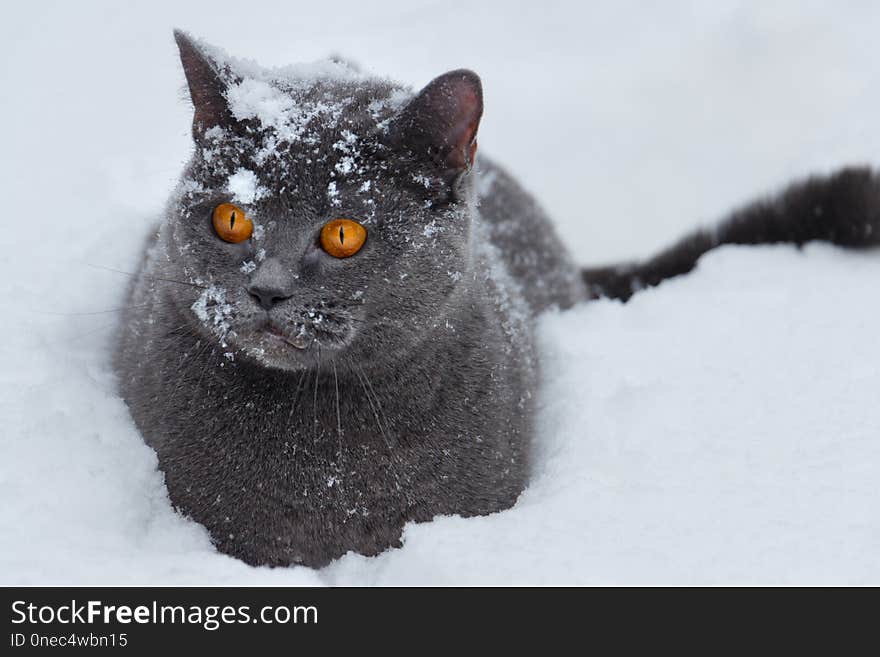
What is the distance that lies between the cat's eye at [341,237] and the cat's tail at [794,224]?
2.03m

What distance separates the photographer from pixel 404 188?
2.10 meters

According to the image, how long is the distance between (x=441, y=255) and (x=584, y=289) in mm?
1792

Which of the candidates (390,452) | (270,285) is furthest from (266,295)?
(390,452)

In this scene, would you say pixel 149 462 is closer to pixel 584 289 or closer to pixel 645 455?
pixel 645 455

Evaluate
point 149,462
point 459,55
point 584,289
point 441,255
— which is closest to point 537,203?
point 584,289

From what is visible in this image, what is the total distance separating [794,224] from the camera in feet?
12.4

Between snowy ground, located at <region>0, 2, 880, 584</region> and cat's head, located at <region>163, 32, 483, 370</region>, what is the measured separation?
537 mm

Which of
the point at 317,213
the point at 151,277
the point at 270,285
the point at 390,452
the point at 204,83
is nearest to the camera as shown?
the point at 270,285

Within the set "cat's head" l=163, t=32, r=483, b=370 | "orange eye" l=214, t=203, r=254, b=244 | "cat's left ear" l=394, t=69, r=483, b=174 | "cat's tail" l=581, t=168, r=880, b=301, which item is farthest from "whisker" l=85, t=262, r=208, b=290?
"cat's tail" l=581, t=168, r=880, b=301

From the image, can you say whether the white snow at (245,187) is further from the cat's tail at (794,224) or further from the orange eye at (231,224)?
the cat's tail at (794,224)

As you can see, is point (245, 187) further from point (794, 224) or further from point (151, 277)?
point (794, 224)

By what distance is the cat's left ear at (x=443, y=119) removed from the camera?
2.02 meters

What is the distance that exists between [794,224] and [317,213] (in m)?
2.54

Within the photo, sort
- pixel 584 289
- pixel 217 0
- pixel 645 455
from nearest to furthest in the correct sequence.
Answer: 1. pixel 645 455
2. pixel 584 289
3. pixel 217 0
